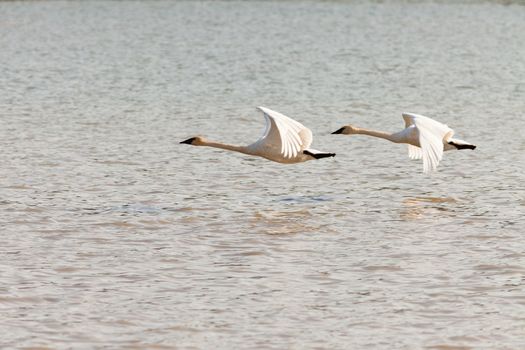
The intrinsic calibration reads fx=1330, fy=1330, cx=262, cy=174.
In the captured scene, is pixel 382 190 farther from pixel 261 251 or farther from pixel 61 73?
pixel 61 73

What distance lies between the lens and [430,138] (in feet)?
49.0

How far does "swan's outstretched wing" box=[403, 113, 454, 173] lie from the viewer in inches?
575

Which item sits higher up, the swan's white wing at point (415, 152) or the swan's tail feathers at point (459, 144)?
the swan's tail feathers at point (459, 144)

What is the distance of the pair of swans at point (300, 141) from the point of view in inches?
571

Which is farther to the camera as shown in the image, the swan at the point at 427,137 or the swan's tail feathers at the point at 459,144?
the swan's tail feathers at the point at 459,144

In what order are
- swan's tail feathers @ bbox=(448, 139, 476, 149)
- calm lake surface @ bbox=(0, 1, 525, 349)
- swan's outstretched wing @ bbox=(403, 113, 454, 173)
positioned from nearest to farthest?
calm lake surface @ bbox=(0, 1, 525, 349)
swan's outstretched wing @ bbox=(403, 113, 454, 173)
swan's tail feathers @ bbox=(448, 139, 476, 149)

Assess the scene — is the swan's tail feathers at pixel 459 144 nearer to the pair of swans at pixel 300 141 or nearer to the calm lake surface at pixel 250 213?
the pair of swans at pixel 300 141

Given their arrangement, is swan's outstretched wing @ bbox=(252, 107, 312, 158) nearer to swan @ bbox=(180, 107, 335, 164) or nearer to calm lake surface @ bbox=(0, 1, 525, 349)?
swan @ bbox=(180, 107, 335, 164)

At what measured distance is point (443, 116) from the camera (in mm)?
23562

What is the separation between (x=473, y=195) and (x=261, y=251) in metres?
3.97

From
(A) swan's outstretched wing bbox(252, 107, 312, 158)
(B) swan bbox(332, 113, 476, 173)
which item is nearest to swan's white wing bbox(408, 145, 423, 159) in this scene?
(B) swan bbox(332, 113, 476, 173)

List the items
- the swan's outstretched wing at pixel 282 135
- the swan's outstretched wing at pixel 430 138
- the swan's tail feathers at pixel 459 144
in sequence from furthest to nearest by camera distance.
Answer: the swan's tail feathers at pixel 459 144 → the swan's outstretched wing at pixel 430 138 → the swan's outstretched wing at pixel 282 135

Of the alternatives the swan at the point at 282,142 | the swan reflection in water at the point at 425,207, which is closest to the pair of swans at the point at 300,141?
the swan at the point at 282,142

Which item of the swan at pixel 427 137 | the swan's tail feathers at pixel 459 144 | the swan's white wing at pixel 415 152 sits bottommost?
the swan's white wing at pixel 415 152
